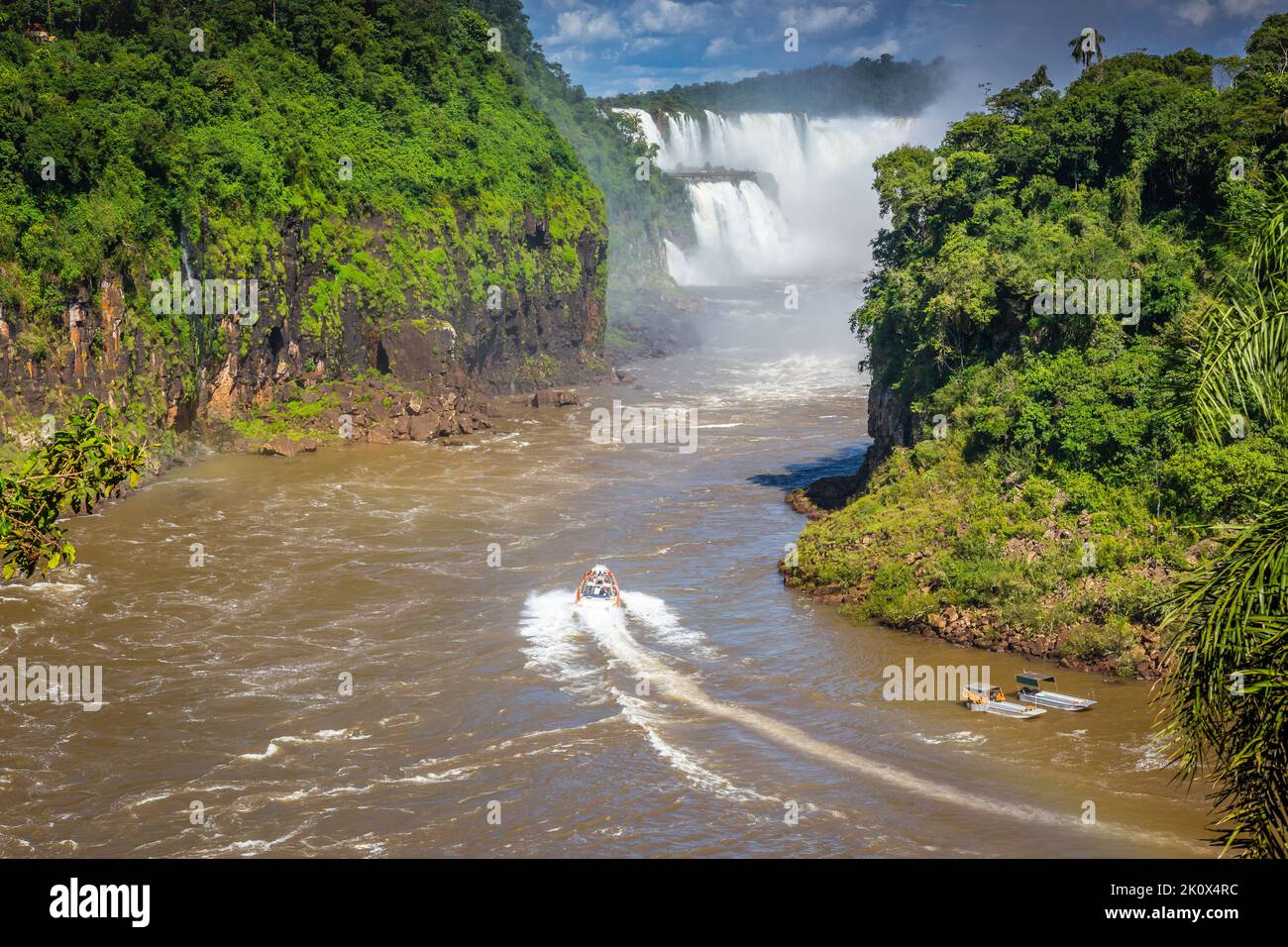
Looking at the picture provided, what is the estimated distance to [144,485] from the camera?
52.8 metres

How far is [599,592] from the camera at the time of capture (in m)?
37.8

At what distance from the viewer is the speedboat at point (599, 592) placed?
37.7 meters

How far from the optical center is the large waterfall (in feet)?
429

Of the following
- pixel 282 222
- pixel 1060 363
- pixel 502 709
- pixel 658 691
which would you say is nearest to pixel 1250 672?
pixel 502 709

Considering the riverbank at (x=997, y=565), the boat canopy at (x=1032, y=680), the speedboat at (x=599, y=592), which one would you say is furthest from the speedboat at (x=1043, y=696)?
the speedboat at (x=599, y=592)

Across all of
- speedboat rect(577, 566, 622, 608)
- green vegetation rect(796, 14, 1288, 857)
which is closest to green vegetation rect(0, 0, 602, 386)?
speedboat rect(577, 566, 622, 608)

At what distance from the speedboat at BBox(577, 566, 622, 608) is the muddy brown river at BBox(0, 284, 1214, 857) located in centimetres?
55

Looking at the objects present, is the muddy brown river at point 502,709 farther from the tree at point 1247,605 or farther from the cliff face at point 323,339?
the tree at point 1247,605

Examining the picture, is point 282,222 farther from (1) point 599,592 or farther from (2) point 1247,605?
(2) point 1247,605

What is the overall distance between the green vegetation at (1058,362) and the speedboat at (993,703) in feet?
11.4

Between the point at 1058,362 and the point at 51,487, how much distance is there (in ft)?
109

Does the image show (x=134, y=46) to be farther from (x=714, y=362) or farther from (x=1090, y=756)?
(x=1090, y=756)

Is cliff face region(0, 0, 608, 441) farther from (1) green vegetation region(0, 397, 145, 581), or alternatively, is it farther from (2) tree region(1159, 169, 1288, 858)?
(2) tree region(1159, 169, 1288, 858)
